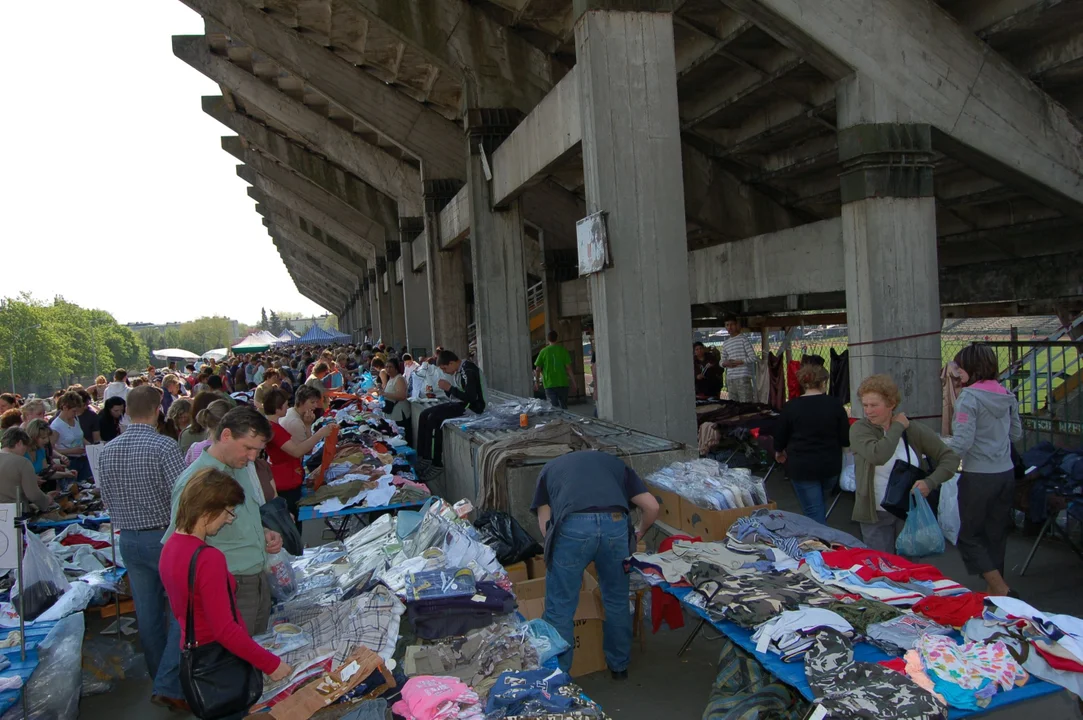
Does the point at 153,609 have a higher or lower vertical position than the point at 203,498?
lower

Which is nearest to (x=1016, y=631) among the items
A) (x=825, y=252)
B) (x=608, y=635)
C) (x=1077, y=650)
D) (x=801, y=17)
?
(x=1077, y=650)

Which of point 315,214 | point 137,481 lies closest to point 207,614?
point 137,481

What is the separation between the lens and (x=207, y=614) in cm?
333

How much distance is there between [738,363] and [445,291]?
919 centimetres

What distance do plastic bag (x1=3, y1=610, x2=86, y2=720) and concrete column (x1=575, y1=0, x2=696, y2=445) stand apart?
4924mm

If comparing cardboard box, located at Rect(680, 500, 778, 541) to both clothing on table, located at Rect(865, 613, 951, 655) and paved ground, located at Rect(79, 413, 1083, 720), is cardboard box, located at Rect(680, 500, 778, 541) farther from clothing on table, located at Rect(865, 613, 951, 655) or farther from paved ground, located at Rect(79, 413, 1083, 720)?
clothing on table, located at Rect(865, 613, 951, 655)

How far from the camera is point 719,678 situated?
425 centimetres

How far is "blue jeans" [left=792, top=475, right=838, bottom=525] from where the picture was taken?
5914 millimetres

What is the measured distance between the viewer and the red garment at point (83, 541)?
22.5 ft

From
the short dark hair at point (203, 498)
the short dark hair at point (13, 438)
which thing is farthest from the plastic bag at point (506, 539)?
the short dark hair at point (13, 438)

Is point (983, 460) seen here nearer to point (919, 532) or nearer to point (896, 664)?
point (919, 532)

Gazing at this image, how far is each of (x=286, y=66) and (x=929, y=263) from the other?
48.0 ft

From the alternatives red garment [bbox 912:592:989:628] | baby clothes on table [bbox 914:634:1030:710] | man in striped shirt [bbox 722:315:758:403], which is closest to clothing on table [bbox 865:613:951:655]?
red garment [bbox 912:592:989:628]

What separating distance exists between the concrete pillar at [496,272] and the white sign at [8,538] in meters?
9.97
